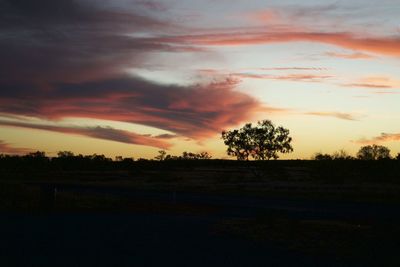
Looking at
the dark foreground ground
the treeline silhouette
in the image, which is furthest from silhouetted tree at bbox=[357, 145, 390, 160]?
the dark foreground ground

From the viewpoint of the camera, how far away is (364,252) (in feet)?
41.1

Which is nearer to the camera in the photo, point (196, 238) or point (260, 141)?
point (196, 238)

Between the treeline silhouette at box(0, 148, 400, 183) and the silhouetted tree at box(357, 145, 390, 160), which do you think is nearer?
the treeline silhouette at box(0, 148, 400, 183)

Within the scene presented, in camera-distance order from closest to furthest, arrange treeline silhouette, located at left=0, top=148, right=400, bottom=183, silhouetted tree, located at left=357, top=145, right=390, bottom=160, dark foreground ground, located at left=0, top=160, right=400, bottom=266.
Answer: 1. dark foreground ground, located at left=0, top=160, right=400, bottom=266
2. treeline silhouette, located at left=0, top=148, right=400, bottom=183
3. silhouetted tree, located at left=357, top=145, right=390, bottom=160

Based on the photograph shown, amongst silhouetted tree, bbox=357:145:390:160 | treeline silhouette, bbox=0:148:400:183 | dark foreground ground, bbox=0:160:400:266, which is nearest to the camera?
dark foreground ground, bbox=0:160:400:266

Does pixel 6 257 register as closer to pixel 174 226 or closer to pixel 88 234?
pixel 88 234

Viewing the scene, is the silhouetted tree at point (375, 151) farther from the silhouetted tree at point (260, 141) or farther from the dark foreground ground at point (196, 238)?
the dark foreground ground at point (196, 238)

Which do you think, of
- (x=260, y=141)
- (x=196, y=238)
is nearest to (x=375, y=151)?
(x=260, y=141)

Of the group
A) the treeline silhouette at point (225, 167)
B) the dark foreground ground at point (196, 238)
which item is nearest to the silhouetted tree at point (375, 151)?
the treeline silhouette at point (225, 167)

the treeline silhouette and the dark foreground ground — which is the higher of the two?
the treeline silhouette

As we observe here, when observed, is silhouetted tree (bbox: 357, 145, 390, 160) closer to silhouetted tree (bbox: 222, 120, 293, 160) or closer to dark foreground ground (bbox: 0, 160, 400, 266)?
silhouetted tree (bbox: 222, 120, 293, 160)

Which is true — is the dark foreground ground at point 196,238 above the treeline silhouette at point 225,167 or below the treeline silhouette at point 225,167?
below

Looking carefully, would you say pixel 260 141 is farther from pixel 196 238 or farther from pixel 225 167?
pixel 196 238

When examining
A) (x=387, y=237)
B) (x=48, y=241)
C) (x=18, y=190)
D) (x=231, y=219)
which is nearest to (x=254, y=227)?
(x=231, y=219)
